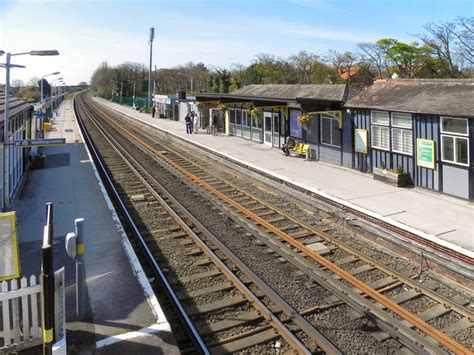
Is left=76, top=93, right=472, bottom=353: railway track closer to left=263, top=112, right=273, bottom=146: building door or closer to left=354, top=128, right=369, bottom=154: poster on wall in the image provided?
left=354, top=128, right=369, bottom=154: poster on wall

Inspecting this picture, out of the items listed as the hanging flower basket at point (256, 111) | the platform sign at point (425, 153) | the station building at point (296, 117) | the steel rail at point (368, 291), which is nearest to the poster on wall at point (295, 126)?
the station building at point (296, 117)

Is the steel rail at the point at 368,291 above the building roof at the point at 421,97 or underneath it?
underneath

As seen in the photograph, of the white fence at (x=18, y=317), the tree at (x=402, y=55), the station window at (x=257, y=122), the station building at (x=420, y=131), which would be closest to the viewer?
the white fence at (x=18, y=317)

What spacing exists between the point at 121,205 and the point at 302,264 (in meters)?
6.11

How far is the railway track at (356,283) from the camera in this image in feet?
19.3

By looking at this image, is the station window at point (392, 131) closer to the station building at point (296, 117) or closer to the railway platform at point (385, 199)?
the railway platform at point (385, 199)

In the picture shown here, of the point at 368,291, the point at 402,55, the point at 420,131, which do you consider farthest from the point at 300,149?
the point at 402,55

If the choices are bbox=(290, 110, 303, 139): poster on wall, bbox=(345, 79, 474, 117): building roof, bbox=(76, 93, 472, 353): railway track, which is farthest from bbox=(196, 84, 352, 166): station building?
bbox=(76, 93, 472, 353): railway track

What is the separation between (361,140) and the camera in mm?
14516

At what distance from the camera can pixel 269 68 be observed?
65.2 metres

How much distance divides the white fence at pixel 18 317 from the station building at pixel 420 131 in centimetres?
1008

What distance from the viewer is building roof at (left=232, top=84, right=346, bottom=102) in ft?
53.8

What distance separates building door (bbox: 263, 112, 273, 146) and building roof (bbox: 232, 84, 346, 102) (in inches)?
40.3

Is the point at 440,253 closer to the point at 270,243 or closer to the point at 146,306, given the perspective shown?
Result: the point at 270,243
